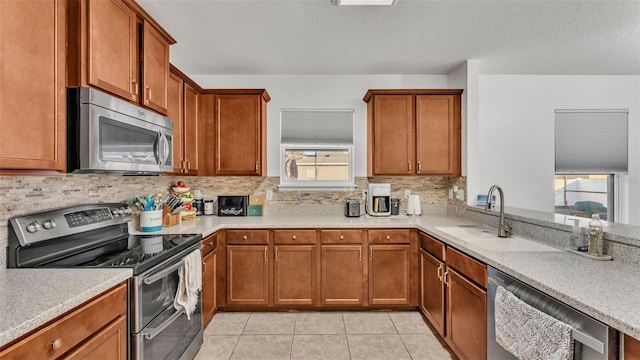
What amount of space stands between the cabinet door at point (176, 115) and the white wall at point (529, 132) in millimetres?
3179

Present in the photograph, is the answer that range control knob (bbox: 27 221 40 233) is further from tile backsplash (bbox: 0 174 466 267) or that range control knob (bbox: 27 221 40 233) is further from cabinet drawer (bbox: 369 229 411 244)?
cabinet drawer (bbox: 369 229 411 244)

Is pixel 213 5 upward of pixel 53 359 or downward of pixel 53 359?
upward

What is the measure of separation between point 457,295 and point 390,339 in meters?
0.72

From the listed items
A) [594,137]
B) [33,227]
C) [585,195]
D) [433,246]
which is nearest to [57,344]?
[33,227]

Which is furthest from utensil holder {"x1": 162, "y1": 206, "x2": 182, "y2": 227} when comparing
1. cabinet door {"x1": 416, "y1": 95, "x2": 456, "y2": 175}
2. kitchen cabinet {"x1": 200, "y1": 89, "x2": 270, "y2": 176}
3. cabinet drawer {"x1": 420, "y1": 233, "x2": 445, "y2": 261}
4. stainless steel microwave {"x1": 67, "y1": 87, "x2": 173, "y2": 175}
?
cabinet door {"x1": 416, "y1": 95, "x2": 456, "y2": 175}

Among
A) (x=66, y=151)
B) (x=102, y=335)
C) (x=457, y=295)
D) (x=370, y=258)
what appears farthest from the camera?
(x=370, y=258)

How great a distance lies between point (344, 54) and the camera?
2.88 m

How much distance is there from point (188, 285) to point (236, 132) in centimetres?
170

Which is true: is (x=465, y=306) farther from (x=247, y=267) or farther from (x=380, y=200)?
(x=247, y=267)

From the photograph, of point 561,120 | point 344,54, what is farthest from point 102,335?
point 561,120

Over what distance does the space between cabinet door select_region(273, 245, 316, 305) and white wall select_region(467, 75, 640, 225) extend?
2159 millimetres

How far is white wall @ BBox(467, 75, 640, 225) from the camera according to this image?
3.42 m

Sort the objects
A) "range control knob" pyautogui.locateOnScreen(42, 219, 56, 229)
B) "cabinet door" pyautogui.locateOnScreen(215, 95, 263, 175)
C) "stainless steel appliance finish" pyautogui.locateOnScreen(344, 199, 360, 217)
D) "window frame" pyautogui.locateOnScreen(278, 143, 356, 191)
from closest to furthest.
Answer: "range control knob" pyautogui.locateOnScreen(42, 219, 56, 229)
"cabinet door" pyautogui.locateOnScreen(215, 95, 263, 175)
"stainless steel appliance finish" pyautogui.locateOnScreen(344, 199, 360, 217)
"window frame" pyautogui.locateOnScreen(278, 143, 356, 191)

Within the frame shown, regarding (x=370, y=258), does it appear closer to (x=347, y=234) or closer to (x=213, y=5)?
(x=347, y=234)
